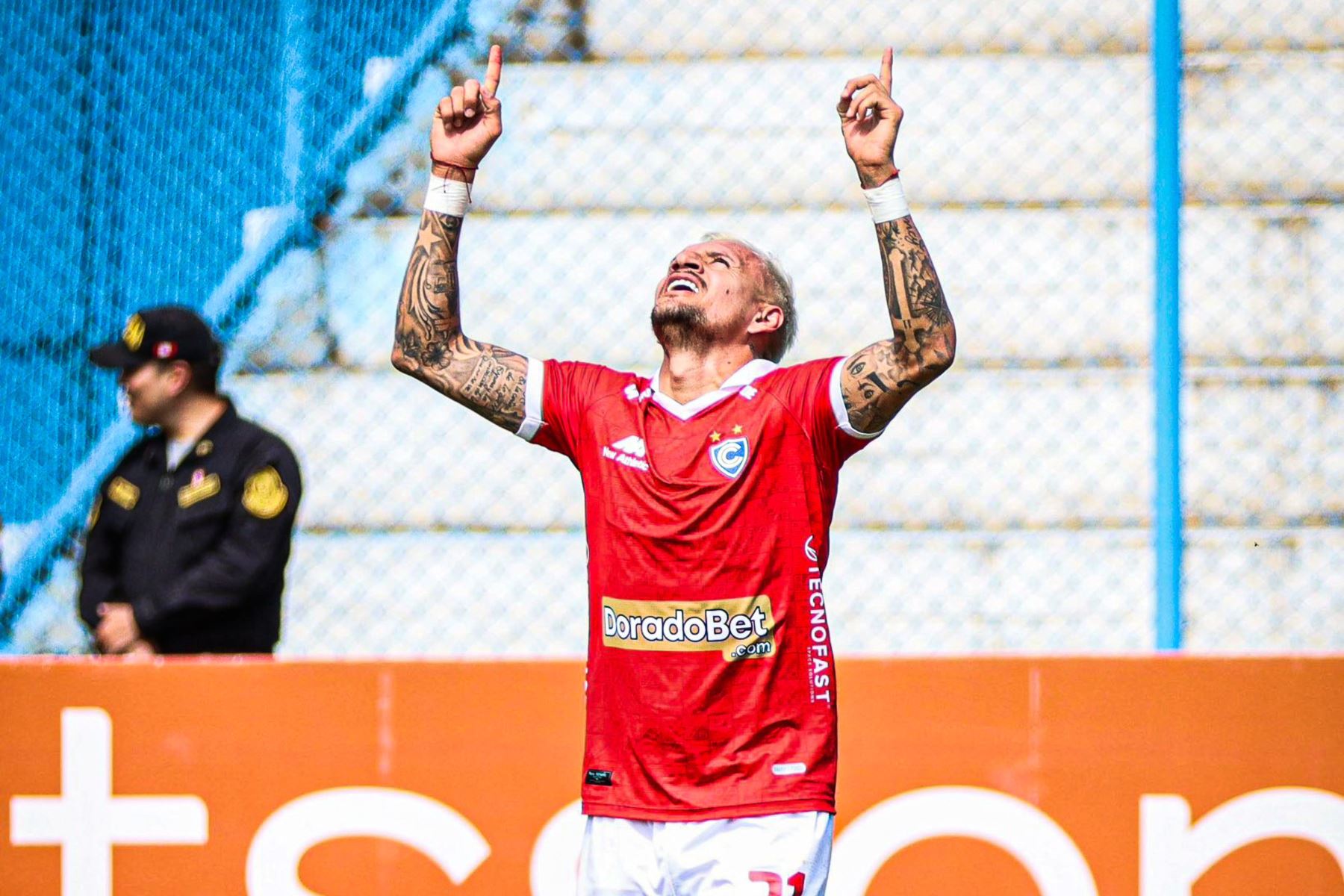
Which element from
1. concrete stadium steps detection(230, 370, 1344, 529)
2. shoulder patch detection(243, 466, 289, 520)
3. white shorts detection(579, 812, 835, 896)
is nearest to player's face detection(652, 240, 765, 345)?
white shorts detection(579, 812, 835, 896)

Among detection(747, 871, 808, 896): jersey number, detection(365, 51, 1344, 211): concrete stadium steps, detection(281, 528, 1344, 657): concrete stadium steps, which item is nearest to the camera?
detection(747, 871, 808, 896): jersey number

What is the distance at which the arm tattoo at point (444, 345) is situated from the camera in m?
3.10

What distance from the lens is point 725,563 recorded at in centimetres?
282

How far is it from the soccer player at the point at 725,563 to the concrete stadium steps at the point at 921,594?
8.67 ft

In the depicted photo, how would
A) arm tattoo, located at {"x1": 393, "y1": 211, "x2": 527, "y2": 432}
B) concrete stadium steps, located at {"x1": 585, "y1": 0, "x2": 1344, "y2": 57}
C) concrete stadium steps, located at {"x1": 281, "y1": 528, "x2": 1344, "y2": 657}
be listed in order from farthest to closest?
concrete stadium steps, located at {"x1": 585, "y1": 0, "x2": 1344, "y2": 57}, concrete stadium steps, located at {"x1": 281, "y1": 528, "x2": 1344, "y2": 657}, arm tattoo, located at {"x1": 393, "y1": 211, "x2": 527, "y2": 432}

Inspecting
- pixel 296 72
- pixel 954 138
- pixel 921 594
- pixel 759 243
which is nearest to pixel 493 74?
pixel 296 72

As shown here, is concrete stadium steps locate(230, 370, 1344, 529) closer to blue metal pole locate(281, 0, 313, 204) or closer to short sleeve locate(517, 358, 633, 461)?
blue metal pole locate(281, 0, 313, 204)

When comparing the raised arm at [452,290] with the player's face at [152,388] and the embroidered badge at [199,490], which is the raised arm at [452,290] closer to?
the embroidered badge at [199,490]

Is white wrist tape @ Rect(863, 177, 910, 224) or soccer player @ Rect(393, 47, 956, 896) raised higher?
white wrist tape @ Rect(863, 177, 910, 224)

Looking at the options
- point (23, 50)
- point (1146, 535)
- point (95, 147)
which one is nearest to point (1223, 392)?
point (1146, 535)

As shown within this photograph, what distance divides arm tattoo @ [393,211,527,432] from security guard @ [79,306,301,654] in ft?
4.16

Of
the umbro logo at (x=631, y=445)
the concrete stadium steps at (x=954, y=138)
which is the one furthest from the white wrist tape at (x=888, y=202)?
the concrete stadium steps at (x=954, y=138)

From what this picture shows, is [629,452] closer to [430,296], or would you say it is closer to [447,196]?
[430,296]

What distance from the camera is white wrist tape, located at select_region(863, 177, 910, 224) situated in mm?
2809
